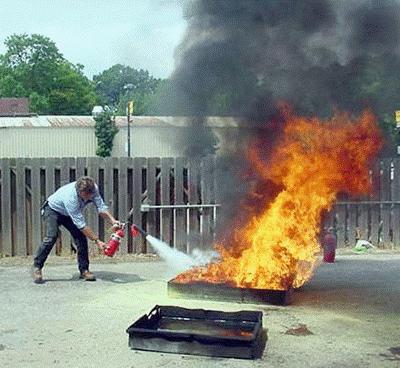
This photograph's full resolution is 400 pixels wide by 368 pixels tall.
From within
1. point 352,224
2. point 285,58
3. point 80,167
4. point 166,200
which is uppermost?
point 285,58

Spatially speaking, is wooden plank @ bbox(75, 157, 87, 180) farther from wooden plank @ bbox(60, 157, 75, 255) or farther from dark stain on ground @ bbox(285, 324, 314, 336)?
dark stain on ground @ bbox(285, 324, 314, 336)

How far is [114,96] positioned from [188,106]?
80.7 metres

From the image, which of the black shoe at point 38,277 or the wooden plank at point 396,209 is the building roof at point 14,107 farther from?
the black shoe at point 38,277

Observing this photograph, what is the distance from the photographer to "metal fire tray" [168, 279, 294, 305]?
23.2ft

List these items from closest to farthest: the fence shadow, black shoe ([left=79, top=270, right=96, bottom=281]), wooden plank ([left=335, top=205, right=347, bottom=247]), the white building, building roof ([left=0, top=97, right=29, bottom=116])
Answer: black shoe ([left=79, top=270, right=96, bottom=281]) < the fence shadow < wooden plank ([left=335, top=205, right=347, bottom=247]) < the white building < building roof ([left=0, top=97, right=29, bottom=116])

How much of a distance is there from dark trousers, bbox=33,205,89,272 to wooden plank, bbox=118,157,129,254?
6.55ft

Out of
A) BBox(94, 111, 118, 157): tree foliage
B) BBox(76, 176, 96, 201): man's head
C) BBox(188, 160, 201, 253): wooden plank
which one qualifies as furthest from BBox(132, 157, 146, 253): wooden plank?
BBox(94, 111, 118, 157): tree foliage

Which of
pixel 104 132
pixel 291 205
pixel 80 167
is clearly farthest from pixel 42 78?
pixel 291 205

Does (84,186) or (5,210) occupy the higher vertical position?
(84,186)

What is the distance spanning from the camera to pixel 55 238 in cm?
848

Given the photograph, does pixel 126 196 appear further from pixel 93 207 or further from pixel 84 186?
pixel 84 186

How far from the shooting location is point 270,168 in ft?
26.4

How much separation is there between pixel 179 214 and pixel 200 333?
5.52 m

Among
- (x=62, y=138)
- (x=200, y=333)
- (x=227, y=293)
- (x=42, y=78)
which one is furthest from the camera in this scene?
(x=42, y=78)
